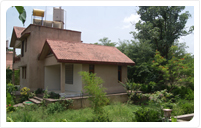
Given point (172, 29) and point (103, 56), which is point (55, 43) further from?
point (172, 29)

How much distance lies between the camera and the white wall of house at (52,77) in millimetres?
14477

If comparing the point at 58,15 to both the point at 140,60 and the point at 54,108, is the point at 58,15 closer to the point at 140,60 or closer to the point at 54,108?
the point at 140,60

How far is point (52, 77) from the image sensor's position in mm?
14805

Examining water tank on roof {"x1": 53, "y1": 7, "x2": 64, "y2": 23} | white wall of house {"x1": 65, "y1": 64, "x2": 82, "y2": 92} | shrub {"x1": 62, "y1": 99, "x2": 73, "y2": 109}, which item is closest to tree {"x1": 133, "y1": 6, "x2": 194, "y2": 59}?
water tank on roof {"x1": 53, "y1": 7, "x2": 64, "y2": 23}

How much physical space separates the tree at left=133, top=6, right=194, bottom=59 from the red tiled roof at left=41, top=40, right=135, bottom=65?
6018 mm

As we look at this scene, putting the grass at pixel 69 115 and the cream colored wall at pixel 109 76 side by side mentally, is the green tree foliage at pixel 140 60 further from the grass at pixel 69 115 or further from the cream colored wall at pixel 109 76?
the grass at pixel 69 115

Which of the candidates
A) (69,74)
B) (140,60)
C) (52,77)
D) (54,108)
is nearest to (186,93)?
(140,60)

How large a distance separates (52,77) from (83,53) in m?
3.97

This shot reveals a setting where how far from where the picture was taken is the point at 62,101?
1020cm

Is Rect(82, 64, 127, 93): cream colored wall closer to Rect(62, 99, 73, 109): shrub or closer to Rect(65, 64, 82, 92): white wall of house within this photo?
Rect(65, 64, 82, 92): white wall of house

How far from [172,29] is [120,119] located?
15472 mm

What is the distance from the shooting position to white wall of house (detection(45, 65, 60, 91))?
14.5 m
